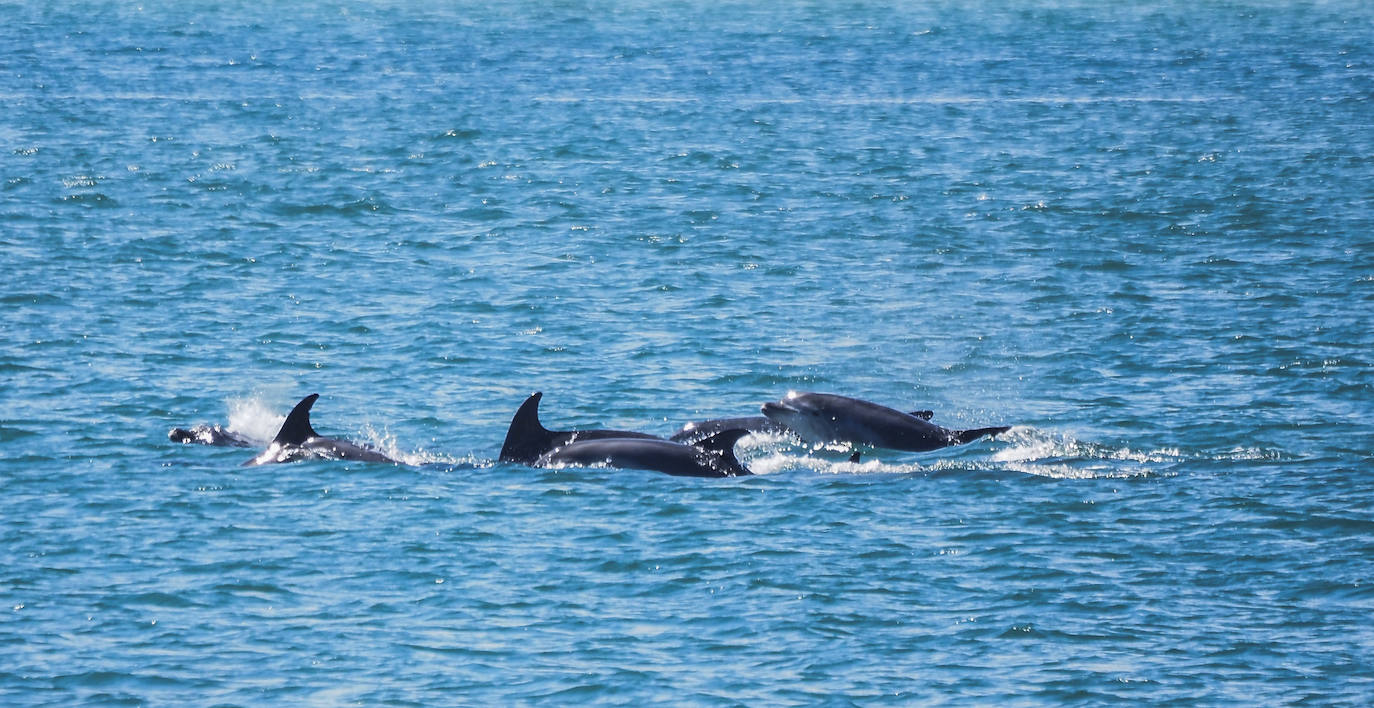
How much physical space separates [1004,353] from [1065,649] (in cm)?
1253

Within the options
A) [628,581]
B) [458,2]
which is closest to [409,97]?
[628,581]

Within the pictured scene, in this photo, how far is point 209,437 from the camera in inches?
936

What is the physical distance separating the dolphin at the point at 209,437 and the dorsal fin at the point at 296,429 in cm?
75

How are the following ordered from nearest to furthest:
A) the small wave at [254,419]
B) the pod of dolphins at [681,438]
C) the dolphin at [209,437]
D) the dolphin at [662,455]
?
1. the dolphin at [662,455]
2. the pod of dolphins at [681,438]
3. the dolphin at [209,437]
4. the small wave at [254,419]

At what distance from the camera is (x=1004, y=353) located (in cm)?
2931

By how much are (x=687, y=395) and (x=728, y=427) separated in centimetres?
243

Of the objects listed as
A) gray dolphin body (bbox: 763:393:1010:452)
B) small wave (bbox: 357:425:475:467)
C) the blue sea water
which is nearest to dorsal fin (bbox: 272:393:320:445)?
the blue sea water

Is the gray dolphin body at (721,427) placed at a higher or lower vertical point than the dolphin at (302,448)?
lower

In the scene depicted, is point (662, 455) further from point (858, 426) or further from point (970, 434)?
point (970, 434)

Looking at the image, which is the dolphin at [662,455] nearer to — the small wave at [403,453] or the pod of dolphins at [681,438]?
the pod of dolphins at [681,438]

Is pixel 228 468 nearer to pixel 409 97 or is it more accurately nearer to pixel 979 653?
pixel 979 653

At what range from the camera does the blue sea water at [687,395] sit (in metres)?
17.2

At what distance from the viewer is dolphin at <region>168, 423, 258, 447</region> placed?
2370 cm

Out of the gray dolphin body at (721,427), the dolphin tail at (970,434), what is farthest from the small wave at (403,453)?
the dolphin tail at (970,434)
